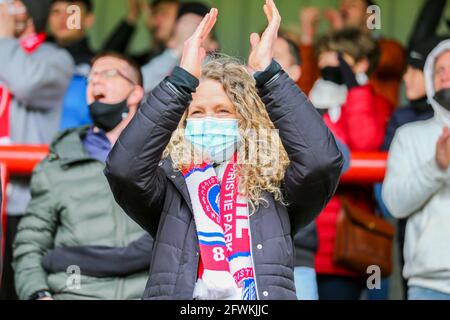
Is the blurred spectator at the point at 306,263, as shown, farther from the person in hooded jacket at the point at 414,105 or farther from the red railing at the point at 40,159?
the person in hooded jacket at the point at 414,105

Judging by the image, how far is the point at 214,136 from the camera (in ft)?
14.9

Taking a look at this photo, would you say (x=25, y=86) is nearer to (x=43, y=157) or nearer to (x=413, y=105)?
(x=43, y=157)

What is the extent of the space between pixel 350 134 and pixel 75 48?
2.05 meters

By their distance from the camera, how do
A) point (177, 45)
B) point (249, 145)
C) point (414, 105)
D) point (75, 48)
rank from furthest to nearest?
point (75, 48)
point (177, 45)
point (414, 105)
point (249, 145)

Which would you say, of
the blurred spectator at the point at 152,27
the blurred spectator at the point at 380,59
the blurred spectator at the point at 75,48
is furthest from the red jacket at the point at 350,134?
the blurred spectator at the point at 152,27

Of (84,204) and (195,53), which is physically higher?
(195,53)

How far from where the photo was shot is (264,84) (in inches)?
172

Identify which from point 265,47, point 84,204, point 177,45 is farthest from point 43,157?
point 265,47

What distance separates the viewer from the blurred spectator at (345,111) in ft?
22.0

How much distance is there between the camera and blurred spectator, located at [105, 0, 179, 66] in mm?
8383

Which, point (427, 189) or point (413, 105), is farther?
point (413, 105)

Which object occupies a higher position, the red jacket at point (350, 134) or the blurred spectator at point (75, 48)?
the blurred spectator at point (75, 48)

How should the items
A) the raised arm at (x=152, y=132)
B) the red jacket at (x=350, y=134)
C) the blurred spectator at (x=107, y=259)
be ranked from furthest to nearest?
the red jacket at (x=350, y=134) → the blurred spectator at (x=107, y=259) → the raised arm at (x=152, y=132)

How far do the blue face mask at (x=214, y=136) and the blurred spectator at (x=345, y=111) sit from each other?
2148 mm
